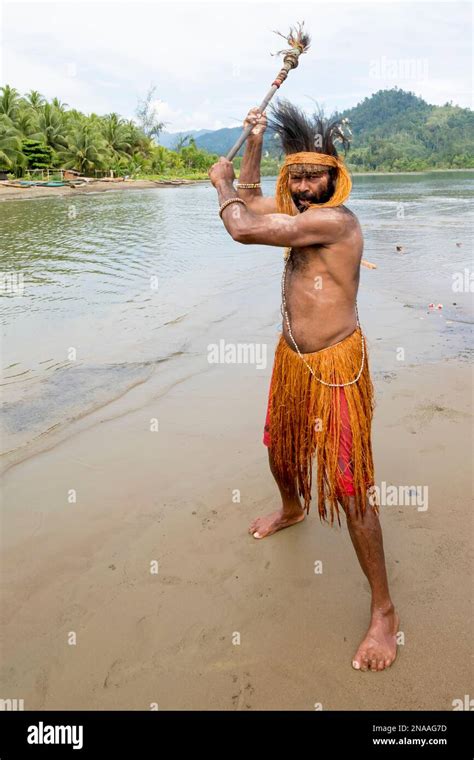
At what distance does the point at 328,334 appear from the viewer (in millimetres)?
2201

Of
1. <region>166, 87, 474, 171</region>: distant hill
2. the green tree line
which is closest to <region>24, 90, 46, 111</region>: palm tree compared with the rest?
the green tree line

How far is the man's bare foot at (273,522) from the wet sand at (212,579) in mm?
39

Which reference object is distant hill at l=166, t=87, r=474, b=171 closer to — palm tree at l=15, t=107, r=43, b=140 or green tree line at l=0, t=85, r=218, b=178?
green tree line at l=0, t=85, r=218, b=178

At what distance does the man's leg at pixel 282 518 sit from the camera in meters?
2.71

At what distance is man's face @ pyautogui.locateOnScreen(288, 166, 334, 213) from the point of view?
210 cm

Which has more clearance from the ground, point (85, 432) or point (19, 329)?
point (19, 329)

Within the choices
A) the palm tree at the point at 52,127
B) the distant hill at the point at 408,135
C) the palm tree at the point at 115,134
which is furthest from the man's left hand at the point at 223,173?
the palm tree at the point at 115,134

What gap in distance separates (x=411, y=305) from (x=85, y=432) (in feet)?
15.0

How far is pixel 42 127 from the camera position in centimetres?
4144

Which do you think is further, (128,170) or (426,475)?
(128,170)

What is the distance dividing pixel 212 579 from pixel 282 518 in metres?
0.49

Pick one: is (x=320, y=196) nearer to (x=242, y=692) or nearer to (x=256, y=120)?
(x=256, y=120)
